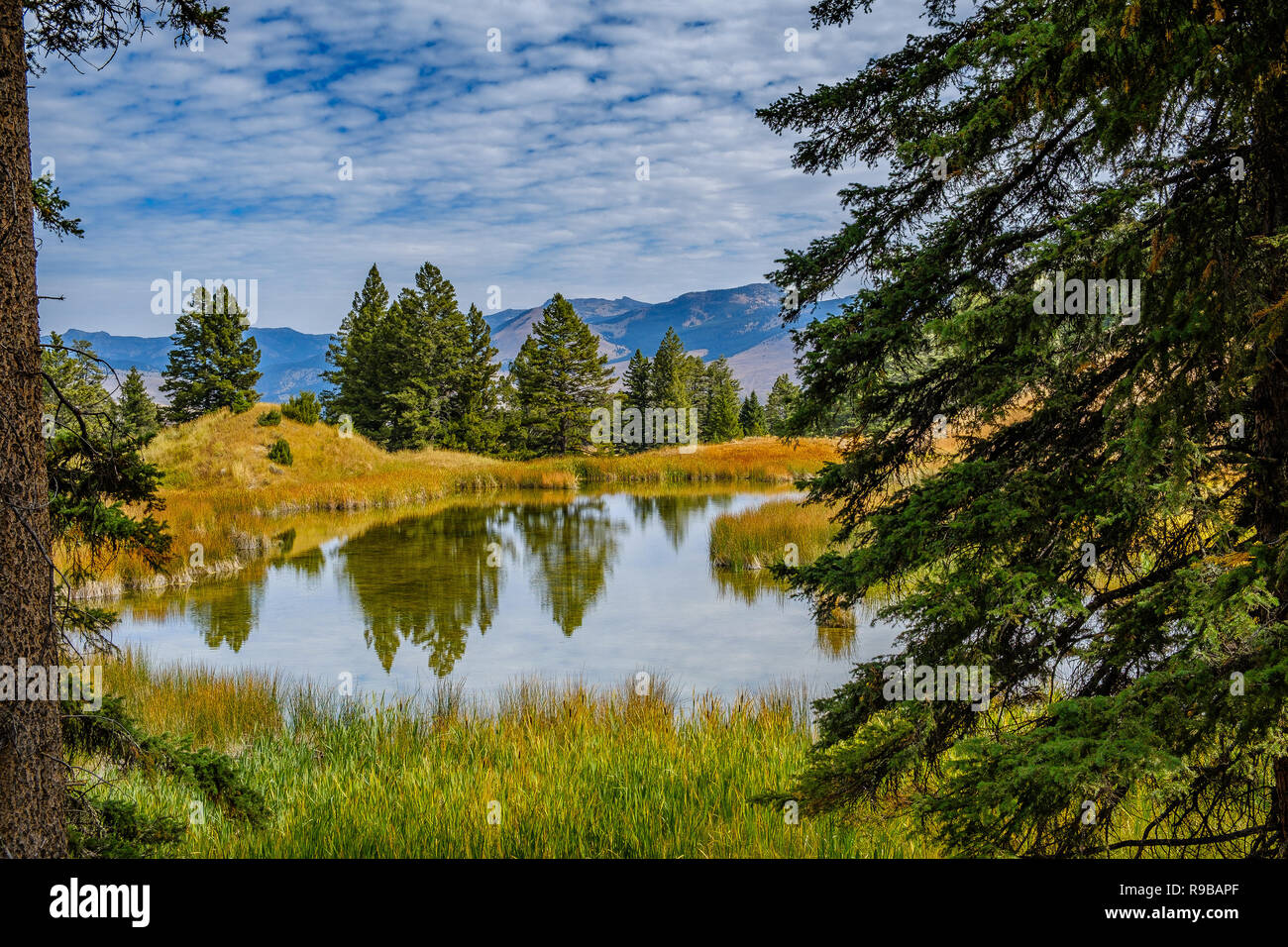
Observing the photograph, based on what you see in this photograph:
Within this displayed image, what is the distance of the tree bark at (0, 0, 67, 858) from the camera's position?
3.25 m

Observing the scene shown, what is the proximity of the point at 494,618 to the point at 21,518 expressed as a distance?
11.7 meters

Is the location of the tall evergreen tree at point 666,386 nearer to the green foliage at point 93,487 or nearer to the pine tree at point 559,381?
the pine tree at point 559,381

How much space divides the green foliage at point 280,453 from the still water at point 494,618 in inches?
550

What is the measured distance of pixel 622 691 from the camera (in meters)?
8.92

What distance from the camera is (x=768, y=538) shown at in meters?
19.2

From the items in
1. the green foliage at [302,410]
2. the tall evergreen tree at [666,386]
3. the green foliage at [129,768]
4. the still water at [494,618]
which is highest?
the tall evergreen tree at [666,386]

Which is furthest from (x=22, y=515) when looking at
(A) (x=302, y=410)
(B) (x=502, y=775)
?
(A) (x=302, y=410)

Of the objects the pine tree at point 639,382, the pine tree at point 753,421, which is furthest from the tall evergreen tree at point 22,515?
the pine tree at point 753,421

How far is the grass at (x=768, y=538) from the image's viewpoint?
1795 cm

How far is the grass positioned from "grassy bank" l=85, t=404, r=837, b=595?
11855 millimetres

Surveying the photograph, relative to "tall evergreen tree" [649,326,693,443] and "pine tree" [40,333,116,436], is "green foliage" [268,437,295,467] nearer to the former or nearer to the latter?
"tall evergreen tree" [649,326,693,443]

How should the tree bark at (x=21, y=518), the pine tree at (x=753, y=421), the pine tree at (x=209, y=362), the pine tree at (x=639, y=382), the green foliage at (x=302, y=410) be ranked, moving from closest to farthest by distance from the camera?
the tree bark at (x=21, y=518)
the green foliage at (x=302, y=410)
the pine tree at (x=209, y=362)
the pine tree at (x=639, y=382)
the pine tree at (x=753, y=421)
